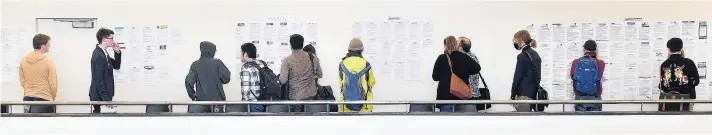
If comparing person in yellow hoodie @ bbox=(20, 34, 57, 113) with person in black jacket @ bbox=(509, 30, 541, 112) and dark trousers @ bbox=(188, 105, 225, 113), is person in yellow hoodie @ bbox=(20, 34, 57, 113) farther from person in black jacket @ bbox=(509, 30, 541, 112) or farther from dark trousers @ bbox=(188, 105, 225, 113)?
person in black jacket @ bbox=(509, 30, 541, 112)

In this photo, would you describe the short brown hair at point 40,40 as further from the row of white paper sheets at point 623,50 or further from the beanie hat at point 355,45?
the row of white paper sheets at point 623,50

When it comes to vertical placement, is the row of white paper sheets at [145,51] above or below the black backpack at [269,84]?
above

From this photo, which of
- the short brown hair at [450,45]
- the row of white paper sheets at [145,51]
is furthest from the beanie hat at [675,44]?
the row of white paper sheets at [145,51]

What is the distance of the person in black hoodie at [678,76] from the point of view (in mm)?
5863

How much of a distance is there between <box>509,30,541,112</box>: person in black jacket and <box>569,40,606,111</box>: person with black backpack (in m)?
0.33

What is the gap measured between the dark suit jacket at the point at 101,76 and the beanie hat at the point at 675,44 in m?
4.62

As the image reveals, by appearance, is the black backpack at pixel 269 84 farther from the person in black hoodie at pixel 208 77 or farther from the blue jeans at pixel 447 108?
the blue jeans at pixel 447 108

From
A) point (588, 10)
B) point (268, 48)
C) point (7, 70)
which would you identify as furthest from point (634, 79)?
point (7, 70)

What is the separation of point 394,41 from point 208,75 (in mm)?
1874

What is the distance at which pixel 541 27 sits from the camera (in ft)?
22.0

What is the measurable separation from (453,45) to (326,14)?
57.8 inches

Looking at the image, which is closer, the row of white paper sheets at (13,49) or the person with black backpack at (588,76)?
the person with black backpack at (588,76)
